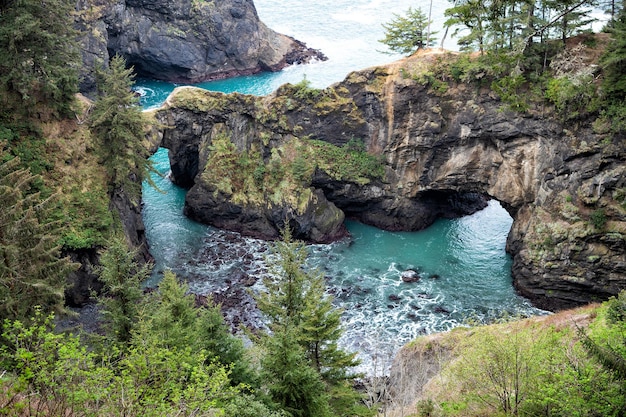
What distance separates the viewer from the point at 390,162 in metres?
45.8

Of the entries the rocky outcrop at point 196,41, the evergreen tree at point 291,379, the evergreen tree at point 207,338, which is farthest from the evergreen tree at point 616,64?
the rocky outcrop at point 196,41

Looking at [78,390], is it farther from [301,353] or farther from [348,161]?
[348,161]

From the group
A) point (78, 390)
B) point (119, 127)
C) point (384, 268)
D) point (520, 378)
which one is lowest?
point (384, 268)

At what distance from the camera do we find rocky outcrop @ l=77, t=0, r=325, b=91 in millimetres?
75000

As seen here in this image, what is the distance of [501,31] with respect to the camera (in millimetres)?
37938

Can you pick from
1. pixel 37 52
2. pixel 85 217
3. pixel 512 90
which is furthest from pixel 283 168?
Result: pixel 37 52

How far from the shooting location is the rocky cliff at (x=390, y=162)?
3684 centimetres

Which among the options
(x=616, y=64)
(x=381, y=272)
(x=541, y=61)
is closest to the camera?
(x=616, y=64)

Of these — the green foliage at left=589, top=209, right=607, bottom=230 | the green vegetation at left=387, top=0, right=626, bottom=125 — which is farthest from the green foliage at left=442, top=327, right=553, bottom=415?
the green vegetation at left=387, top=0, right=626, bottom=125

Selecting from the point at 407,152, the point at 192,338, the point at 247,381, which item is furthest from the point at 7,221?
the point at 407,152

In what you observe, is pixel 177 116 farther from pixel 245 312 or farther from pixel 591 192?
pixel 591 192

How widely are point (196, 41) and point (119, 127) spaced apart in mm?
48644

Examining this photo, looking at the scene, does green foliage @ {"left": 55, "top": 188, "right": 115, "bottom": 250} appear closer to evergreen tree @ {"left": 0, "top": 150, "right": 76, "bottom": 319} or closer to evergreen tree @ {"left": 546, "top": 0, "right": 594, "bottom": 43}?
evergreen tree @ {"left": 0, "top": 150, "right": 76, "bottom": 319}

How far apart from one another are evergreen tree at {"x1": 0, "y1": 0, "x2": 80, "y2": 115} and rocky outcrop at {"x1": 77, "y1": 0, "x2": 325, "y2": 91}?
4094cm
